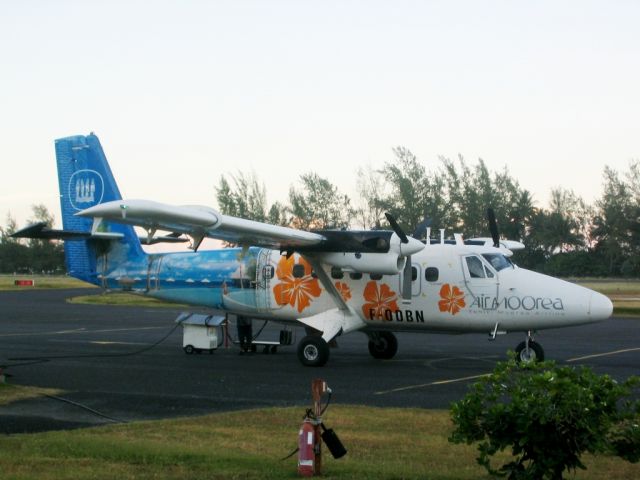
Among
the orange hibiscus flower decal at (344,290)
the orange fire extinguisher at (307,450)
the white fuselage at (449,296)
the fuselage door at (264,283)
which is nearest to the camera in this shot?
the orange fire extinguisher at (307,450)

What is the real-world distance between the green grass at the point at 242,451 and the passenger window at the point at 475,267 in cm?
763

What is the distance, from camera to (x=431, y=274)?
21.7 m

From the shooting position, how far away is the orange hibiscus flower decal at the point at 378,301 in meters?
21.9

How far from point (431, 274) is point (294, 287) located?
3459 mm

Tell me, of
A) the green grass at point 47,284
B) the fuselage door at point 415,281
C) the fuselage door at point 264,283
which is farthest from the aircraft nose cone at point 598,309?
the green grass at point 47,284

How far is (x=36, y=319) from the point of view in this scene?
38.8m

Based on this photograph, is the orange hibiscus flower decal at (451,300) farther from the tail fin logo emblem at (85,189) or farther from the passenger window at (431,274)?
the tail fin logo emblem at (85,189)

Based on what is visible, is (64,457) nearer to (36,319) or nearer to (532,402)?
(532,402)

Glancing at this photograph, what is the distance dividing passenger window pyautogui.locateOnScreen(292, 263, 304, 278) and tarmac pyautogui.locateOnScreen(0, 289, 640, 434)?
85.7 inches

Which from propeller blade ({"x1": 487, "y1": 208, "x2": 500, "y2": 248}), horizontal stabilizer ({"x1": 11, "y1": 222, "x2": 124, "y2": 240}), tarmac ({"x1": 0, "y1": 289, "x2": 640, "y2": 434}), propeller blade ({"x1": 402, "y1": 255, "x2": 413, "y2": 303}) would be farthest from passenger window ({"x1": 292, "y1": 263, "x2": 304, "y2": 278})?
horizontal stabilizer ({"x1": 11, "y1": 222, "x2": 124, "y2": 240})

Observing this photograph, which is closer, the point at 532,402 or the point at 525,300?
the point at 532,402

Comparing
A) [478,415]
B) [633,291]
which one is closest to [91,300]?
[633,291]

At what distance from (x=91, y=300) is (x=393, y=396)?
A: 1723 inches

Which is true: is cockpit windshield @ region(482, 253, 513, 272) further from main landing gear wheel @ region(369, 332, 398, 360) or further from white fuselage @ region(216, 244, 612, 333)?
main landing gear wheel @ region(369, 332, 398, 360)
